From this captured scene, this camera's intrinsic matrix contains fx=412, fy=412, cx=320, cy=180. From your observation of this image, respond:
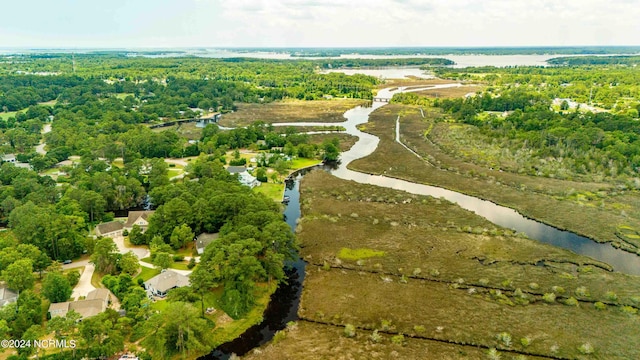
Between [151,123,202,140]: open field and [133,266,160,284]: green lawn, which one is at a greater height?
[151,123,202,140]: open field

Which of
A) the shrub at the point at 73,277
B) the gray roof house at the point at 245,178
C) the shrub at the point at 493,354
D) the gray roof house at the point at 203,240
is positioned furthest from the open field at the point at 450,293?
the shrub at the point at 73,277

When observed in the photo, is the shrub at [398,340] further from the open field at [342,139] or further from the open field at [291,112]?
the open field at [291,112]

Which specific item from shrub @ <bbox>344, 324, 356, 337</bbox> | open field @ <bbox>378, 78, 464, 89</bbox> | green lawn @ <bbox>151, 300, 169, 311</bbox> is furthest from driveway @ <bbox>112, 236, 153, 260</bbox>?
open field @ <bbox>378, 78, 464, 89</bbox>

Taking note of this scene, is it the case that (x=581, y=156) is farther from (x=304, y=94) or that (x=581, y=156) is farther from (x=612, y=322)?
(x=304, y=94)

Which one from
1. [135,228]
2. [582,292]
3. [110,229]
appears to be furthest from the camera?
[110,229]

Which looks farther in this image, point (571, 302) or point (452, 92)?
point (452, 92)

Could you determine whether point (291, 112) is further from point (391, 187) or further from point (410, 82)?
point (410, 82)

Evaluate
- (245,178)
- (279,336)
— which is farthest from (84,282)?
(245,178)

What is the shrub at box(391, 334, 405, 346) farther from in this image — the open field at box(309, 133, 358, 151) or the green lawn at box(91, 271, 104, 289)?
the open field at box(309, 133, 358, 151)
